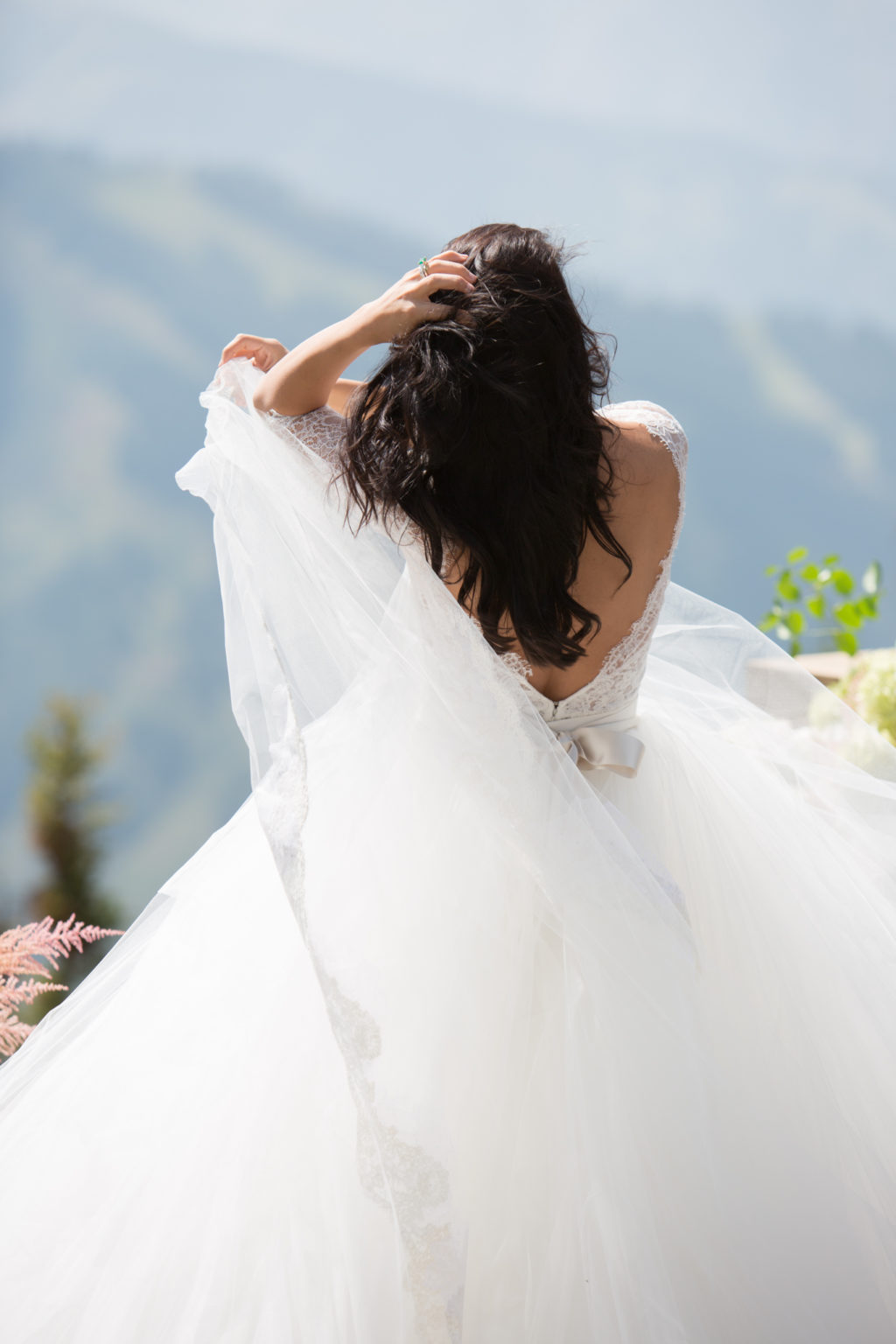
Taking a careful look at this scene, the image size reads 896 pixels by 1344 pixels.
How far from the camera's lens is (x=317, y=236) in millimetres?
4625

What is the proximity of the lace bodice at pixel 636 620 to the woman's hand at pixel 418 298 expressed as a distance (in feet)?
0.38

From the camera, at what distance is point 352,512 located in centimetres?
98

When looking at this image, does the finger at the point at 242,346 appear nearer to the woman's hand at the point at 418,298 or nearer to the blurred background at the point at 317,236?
the woman's hand at the point at 418,298

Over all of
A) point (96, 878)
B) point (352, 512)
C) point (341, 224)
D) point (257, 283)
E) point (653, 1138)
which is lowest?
point (96, 878)

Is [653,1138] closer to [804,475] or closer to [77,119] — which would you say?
[77,119]

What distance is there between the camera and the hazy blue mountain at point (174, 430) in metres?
4.02

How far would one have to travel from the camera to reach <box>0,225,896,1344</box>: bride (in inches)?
32.3

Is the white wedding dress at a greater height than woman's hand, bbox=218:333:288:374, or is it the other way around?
woman's hand, bbox=218:333:288:374

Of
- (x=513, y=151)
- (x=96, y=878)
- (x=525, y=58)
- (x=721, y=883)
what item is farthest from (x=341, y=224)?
(x=721, y=883)

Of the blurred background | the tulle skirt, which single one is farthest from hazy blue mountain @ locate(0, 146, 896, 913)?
the tulle skirt

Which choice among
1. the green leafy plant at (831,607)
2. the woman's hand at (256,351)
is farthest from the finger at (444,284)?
the green leafy plant at (831,607)

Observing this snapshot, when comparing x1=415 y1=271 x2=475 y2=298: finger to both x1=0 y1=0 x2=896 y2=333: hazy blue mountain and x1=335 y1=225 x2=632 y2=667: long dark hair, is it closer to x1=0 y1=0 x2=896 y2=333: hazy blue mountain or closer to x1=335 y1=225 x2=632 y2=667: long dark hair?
x1=335 y1=225 x2=632 y2=667: long dark hair

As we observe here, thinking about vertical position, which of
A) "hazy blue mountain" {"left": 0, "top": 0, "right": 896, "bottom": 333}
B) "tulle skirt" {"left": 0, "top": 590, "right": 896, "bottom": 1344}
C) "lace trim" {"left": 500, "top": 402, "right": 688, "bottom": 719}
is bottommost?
"tulle skirt" {"left": 0, "top": 590, "right": 896, "bottom": 1344}

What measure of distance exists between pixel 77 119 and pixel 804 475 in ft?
12.4
